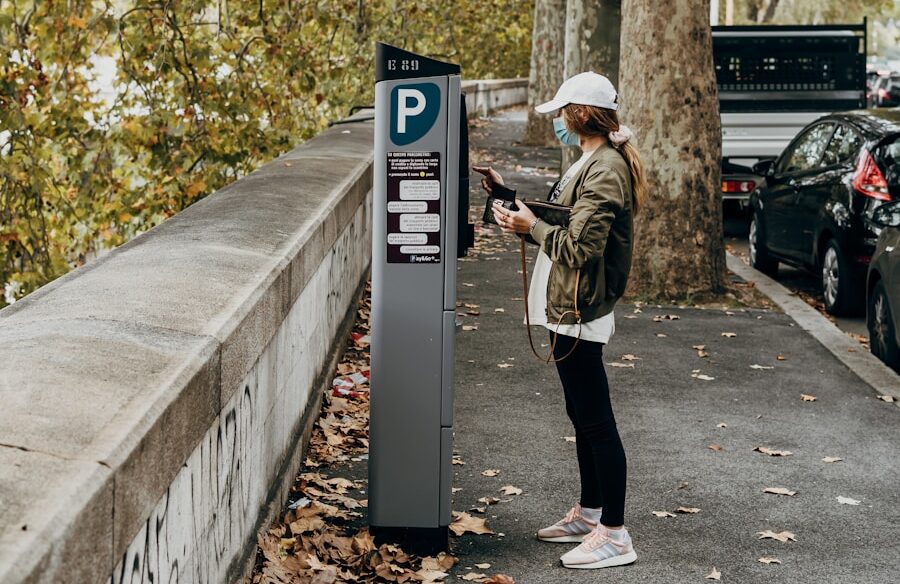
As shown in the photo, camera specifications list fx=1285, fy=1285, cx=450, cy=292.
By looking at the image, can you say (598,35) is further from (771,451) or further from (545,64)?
(545,64)

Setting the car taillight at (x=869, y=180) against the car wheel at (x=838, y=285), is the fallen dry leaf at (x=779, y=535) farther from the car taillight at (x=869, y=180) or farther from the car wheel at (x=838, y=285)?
the car wheel at (x=838, y=285)

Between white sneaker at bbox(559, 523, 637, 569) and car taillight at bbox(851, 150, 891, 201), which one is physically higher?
car taillight at bbox(851, 150, 891, 201)

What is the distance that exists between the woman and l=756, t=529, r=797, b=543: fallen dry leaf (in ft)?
2.27

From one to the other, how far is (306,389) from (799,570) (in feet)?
8.30

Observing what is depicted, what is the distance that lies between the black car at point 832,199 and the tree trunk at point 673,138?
1071 mm

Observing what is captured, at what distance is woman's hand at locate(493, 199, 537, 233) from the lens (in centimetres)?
496

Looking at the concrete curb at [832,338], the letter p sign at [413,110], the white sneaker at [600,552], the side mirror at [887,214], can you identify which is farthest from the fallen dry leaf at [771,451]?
the side mirror at [887,214]

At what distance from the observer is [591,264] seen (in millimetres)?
4914

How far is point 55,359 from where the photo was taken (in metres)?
3.17

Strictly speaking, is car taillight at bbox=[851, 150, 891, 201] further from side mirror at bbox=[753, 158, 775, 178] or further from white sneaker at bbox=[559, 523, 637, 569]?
white sneaker at bbox=[559, 523, 637, 569]

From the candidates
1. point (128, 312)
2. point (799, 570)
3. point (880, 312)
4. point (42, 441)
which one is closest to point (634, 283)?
point (880, 312)

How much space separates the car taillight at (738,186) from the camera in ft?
54.4

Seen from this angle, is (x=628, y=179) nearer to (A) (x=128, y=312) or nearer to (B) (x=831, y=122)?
(A) (x=128, y=312)

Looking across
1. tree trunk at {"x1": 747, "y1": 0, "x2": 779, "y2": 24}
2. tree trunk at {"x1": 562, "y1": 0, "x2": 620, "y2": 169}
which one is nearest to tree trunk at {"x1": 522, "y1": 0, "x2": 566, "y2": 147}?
tree trunk at {"x1": 562, "y1": 0, "x2": 620, "y2": 169}
